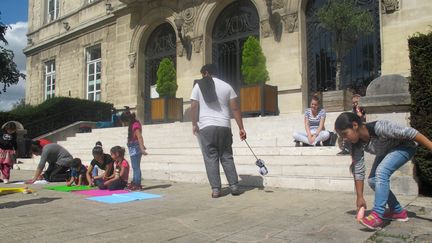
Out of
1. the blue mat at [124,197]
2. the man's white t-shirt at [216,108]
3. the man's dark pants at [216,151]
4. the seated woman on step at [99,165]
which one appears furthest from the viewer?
the seated woman on step at [99,165]

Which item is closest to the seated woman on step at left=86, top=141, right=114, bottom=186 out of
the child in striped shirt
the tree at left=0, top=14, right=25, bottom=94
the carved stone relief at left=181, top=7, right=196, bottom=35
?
the child in striped shirt

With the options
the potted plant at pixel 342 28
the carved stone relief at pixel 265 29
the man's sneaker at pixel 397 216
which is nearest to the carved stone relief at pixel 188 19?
the carved stone relief at pixel 265 29

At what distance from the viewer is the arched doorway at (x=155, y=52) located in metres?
18.6

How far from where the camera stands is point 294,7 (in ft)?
45.3

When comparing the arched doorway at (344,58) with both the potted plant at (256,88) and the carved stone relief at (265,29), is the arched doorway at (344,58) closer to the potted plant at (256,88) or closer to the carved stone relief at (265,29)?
the carved stone relief at (265,29)

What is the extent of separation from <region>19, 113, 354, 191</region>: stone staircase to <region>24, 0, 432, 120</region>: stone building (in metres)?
3.42

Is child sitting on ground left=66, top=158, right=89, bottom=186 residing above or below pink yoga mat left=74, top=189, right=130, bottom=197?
above

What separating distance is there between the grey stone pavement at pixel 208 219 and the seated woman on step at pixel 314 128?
1887mm

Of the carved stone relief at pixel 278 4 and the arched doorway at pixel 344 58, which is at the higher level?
the carved stone relief at pixel 278 4

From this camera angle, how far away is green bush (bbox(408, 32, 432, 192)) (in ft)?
18.2

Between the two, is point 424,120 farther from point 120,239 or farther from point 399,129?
point 120,239

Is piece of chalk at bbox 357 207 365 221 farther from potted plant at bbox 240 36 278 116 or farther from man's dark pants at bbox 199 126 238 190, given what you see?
potted plant at bbox 240 36 278 116

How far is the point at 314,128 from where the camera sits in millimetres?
8336

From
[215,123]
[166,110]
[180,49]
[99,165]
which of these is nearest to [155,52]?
[180,49]
